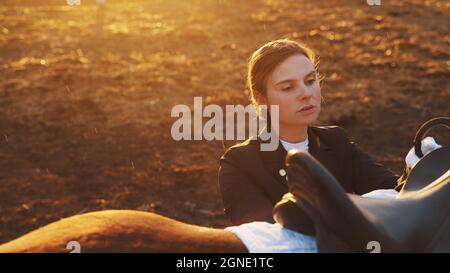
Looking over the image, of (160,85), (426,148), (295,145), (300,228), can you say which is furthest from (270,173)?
(160,85)

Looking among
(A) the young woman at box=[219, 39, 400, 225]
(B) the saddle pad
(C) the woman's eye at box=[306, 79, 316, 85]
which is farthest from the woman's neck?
(B) the saddle pad

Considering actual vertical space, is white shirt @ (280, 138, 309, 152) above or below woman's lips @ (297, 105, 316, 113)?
below

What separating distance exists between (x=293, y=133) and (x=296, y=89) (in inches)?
10.5

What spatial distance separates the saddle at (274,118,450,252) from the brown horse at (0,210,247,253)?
6.4 inches

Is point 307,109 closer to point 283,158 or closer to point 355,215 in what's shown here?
point 283,158

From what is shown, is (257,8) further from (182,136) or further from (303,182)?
(303,182)

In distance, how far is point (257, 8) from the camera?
1087 centimetres

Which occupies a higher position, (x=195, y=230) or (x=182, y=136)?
(x=195, y=230)

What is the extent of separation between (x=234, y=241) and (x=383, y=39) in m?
7.73

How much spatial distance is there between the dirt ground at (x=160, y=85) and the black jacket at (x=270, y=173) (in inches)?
78.9

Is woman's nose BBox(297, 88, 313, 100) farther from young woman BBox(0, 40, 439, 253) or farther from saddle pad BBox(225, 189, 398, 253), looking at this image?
saddle pad BBox(225, 189, 398, 253)

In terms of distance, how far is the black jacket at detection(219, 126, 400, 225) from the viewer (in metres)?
2.26
